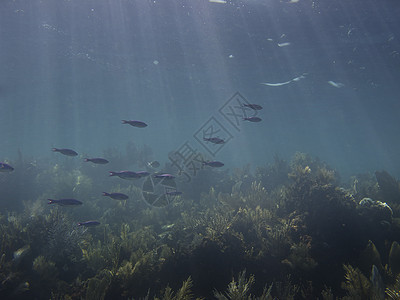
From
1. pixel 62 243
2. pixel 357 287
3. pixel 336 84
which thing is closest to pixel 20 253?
pixel 62 243

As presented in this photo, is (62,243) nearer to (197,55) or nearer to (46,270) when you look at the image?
(46,270)

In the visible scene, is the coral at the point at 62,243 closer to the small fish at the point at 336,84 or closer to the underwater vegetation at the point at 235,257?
the underwater vegetation at the point at 235,257

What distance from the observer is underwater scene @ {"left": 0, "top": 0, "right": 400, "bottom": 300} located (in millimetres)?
5508

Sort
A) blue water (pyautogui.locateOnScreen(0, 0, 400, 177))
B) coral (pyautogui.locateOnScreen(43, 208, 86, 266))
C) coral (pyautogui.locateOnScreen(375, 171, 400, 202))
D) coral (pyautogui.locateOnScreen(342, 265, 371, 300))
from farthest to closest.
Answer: blue water (pyautogui.locateOnScreen(0, 0, 400, 177)), coral (pyautogui.locateOnScreen(375, 171, 400, 202)), coral (pyautogui.locateOnScreen(43, 208, 86, 266)), coral (pyautogui.locateOnScreen(342, 265, 371, 300))

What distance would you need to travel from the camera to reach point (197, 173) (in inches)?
A: 578

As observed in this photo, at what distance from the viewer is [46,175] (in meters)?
17.4

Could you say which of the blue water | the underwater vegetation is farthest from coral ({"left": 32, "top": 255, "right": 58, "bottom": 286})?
the blue water

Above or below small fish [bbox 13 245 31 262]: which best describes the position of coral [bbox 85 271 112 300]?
above

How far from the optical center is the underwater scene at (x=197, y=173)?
18.1 ft

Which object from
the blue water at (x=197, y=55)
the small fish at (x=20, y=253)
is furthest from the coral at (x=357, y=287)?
the blue water at (x=197, y=55)

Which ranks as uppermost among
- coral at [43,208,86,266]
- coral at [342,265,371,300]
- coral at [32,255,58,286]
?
coral at [342,265,371,300]

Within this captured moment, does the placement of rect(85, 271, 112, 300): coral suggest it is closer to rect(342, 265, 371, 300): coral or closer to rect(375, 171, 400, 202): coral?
rect(342, 265, 371, 300): coral

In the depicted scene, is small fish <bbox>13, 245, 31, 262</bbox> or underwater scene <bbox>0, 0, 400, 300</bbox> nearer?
underwater scene <bbox>0, 0, 400, 300</bbox>

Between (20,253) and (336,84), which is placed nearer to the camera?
(20,253)
